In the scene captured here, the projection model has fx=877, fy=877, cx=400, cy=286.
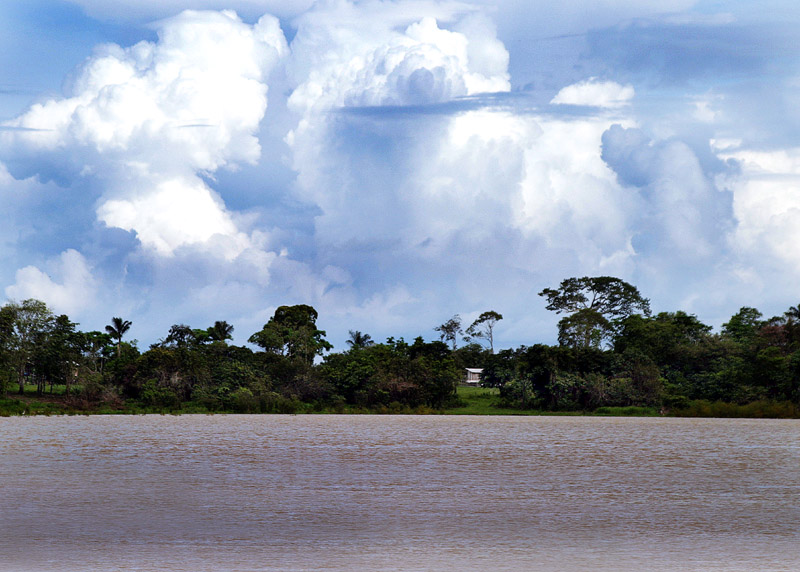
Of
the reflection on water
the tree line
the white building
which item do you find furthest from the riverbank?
the white building

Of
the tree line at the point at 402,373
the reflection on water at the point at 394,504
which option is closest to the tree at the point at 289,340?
the tree line at the point at 402,373

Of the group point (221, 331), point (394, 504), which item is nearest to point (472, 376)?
point (221, 331)

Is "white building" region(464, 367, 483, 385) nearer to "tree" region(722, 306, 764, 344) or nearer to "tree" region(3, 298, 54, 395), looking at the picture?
"tree" region(722, 306, 764, 344)

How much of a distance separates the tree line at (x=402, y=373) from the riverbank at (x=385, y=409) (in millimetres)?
272

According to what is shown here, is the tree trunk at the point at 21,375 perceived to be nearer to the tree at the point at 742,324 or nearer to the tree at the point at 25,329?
the tree at the point at 25,329

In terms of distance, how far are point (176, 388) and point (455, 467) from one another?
155ft

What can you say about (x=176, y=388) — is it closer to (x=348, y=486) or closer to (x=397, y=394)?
(x=397, y=394)

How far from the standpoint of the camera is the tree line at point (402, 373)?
71812 millimetres

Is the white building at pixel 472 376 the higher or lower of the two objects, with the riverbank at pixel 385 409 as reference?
higher

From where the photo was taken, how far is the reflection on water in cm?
1441

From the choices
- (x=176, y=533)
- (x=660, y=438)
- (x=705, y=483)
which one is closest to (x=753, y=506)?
(x=705, y=483)

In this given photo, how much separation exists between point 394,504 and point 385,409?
53.5 m

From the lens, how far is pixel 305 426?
5538 centimetres

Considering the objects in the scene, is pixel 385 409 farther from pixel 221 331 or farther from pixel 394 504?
pixel 394 504
